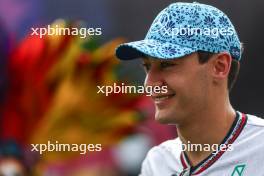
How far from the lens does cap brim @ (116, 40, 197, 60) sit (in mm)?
1727

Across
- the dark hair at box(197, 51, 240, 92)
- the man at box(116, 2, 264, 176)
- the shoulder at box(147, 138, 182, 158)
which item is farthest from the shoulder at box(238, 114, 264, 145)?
the shoulder at box(147, 138, 182, 158)

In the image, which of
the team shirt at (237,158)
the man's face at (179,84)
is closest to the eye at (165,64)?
the man's face at (179,84)

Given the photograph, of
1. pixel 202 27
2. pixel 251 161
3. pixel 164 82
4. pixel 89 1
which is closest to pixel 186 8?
pixel 202 27

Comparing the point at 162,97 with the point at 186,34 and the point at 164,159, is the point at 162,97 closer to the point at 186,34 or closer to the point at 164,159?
the point at 186,34

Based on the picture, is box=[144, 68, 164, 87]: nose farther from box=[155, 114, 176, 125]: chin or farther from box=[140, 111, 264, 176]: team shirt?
box=[140, 111, 264, 176]: team shirt

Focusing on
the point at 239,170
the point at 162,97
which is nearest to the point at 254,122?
the point at 239,170

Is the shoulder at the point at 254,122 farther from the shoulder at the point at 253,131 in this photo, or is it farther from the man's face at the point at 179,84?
the man's face at the point at 179,84

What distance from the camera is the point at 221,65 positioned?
1.81 metres

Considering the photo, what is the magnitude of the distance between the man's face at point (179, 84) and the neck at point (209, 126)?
0.03 m

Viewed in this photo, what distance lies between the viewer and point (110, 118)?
3.43 m

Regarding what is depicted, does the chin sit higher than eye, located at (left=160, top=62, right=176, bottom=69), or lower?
lower

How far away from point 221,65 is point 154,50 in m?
0.20

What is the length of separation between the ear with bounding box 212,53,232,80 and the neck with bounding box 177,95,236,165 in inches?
3.1

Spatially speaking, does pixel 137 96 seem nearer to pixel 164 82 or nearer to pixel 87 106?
pixel 87 106
